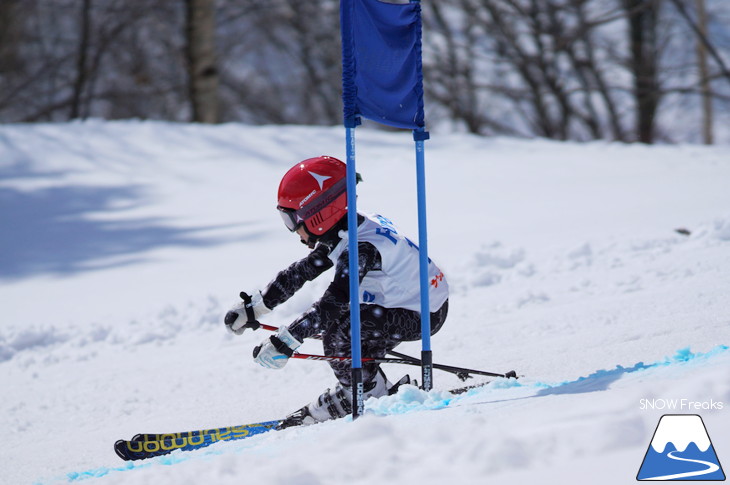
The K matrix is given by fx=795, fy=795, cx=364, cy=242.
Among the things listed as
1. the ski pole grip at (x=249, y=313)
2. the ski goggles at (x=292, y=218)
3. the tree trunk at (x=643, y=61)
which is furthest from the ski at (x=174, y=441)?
the tree trunk at (x=643, y=61)

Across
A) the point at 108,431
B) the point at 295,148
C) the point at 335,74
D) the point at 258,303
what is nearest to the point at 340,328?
the point at 258,303

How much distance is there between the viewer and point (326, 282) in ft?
23.0

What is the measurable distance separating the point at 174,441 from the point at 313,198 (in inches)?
55.1

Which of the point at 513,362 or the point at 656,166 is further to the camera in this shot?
the point at 656,166

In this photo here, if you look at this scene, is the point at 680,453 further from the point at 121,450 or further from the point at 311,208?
the point at 121,450

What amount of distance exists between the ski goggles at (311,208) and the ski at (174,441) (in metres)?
1.06

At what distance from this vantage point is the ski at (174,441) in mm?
3896

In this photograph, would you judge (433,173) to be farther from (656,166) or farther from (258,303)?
(258,303)

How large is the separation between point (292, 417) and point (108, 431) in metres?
1.22

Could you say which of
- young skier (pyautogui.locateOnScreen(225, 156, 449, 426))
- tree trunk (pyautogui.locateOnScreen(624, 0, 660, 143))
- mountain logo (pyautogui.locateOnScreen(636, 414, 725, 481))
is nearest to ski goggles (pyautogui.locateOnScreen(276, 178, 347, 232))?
young skier (pyautogui.locateOnScreen(225, 156, 449, 426))

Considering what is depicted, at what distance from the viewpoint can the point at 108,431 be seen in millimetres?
4617

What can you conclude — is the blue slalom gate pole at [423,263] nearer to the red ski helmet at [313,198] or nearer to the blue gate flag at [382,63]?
the blue gate flag at [382,63]

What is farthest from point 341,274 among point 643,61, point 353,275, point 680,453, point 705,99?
point 643,61

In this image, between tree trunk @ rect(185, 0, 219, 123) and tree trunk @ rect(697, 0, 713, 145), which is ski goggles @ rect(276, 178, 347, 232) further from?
tree trunk @ rect(697, 0, 713, 145)
